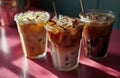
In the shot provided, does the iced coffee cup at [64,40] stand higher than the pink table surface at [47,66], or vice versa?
the iced coffee cup at [64,40]

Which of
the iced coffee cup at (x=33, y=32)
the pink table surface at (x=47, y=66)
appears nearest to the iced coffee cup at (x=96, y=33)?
the pink table surface at (x=47, y=66)

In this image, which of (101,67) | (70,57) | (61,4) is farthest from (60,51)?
(61,4)

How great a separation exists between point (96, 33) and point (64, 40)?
0.42 feet

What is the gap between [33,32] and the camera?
0.77 m

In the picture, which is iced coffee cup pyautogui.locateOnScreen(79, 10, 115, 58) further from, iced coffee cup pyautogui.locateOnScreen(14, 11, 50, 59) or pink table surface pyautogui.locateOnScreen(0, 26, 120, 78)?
iced coffee cup pyautogui.locateOnScreen(14, 11, 50, 59)

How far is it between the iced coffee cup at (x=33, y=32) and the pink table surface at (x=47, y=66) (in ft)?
0.09

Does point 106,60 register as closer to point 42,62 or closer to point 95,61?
point 95,61

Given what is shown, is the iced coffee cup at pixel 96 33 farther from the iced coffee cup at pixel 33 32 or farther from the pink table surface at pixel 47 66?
the iced coffee cup at pixel 33 32

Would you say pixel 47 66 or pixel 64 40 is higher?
pixel 64 40

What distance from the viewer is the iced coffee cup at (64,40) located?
0.68 m

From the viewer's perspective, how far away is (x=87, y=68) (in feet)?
2.45

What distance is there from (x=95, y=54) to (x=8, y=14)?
0.50 metres

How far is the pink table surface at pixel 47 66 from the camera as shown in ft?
2.34

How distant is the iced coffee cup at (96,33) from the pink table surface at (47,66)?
0.03m
